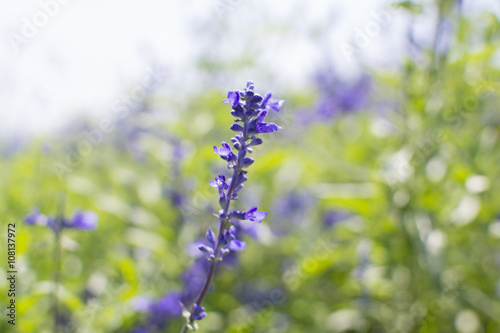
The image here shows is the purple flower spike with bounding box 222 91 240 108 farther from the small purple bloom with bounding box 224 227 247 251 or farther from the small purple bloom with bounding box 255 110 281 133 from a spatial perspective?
the small purple bloom with bounding box 224 227 247 251

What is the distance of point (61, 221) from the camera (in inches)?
82.7

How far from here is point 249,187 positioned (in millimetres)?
4305

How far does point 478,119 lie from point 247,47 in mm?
2542

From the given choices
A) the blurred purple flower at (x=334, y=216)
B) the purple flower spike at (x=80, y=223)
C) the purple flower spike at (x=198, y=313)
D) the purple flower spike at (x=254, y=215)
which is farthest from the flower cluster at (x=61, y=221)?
the blurred purple flower at (x=334, y=216)

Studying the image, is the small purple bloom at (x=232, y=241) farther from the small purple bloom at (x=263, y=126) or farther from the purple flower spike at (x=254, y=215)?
the small purple bloom at (x=263, y=126)

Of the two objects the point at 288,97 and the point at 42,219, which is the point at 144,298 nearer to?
the point at 42,219

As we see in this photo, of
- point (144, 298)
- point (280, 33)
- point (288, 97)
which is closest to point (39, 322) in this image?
point (144, 298)

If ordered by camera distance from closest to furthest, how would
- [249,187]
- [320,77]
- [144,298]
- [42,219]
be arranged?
[42,219]
[144,298]
[249,187]
[320,77]

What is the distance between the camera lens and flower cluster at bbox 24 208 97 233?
7.02ft

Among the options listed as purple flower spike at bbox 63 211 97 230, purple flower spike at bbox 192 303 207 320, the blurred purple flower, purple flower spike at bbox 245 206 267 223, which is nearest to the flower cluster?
purple flower spike at bbox 63 211 97 230

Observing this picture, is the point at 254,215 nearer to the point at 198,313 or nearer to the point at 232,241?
the point at 232,241

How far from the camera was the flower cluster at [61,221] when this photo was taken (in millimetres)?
2141

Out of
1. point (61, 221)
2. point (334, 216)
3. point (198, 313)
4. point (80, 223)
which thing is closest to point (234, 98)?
point (198, 313)

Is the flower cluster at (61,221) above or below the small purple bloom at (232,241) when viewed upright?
above
